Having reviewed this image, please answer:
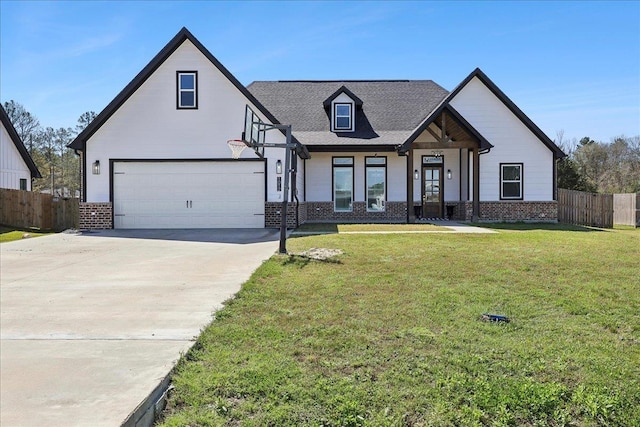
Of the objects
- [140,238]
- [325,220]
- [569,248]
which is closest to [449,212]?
[325,220]

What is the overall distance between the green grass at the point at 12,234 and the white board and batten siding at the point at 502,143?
1812 cm

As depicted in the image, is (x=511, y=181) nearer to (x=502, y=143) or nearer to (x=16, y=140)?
(x=502, y=143)

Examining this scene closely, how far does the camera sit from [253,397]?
3529mm

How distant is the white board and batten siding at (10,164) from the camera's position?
23969mm

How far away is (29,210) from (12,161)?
6748mm

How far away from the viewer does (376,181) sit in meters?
22.0

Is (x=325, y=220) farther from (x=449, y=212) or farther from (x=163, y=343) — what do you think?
(x=163, y=343)

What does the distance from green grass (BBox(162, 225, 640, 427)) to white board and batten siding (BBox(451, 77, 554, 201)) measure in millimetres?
13710

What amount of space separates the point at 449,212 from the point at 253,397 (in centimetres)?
1980

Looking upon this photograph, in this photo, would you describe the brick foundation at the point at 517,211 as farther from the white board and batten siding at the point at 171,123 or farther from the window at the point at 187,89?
the window at the point at 187,89

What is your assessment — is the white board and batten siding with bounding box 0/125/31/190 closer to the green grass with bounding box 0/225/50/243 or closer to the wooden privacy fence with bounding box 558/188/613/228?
the green grass with bounding box 0/225/50/243

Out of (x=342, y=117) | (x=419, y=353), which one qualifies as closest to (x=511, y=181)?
(x=342, y=117)

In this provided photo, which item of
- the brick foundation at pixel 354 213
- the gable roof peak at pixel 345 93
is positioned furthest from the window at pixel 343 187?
the gable roof peak at pixel 345 93

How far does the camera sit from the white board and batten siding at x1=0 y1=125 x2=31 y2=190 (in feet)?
78.6
